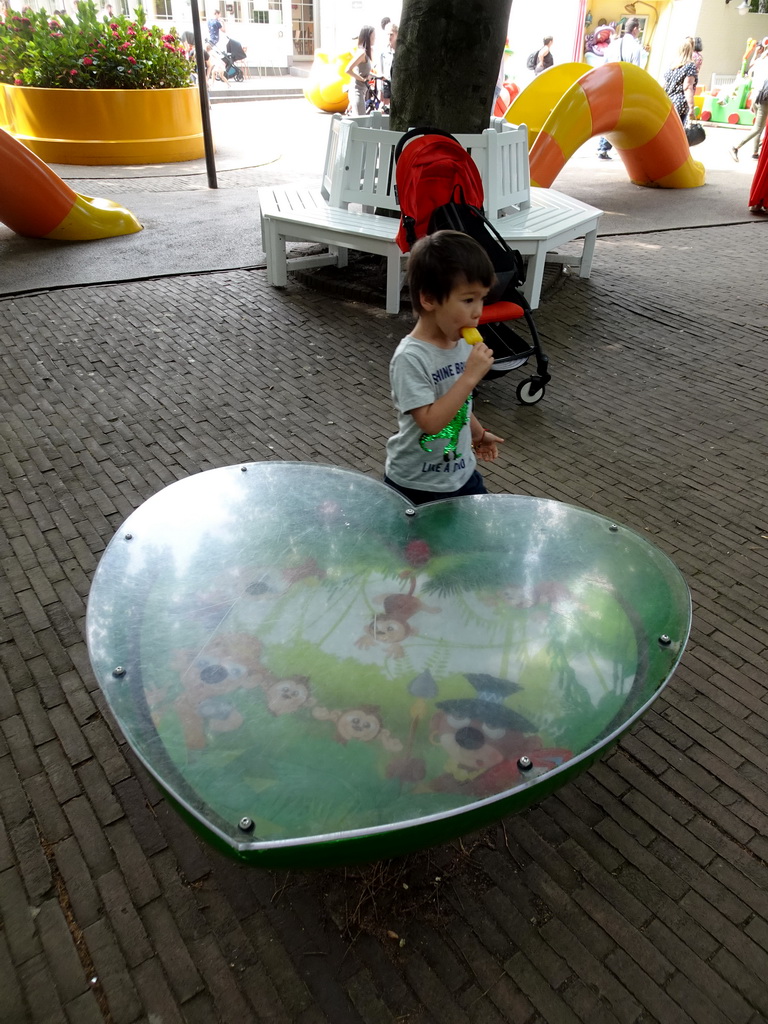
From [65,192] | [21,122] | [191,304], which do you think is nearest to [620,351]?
[191,304]

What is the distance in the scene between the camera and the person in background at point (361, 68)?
42.8 feet

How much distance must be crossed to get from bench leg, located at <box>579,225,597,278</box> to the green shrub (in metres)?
7.90

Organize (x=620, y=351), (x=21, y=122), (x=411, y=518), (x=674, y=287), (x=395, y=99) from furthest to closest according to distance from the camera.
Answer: (x=21, y=122), (x=674, y=287), (x=395, y=99), (x=620, y=351), (x=411, y=518)

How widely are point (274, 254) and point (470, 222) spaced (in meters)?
2.21

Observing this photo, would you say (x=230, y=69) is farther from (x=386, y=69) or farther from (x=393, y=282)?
(x=393, y=282)

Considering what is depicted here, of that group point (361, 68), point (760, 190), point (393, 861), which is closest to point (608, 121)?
point (760, 190)

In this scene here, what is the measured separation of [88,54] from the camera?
418 inches

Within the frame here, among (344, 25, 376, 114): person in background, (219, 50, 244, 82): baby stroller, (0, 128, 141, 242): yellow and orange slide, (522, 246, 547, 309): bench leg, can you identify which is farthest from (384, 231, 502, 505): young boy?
(219, 50, 244, 82): baby stroller

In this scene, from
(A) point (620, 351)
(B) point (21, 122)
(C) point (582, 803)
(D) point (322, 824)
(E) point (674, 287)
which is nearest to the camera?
(D) point (322, 824)

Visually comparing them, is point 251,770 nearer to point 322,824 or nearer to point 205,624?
point 322,824

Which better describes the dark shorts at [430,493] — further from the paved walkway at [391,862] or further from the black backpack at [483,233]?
the black backpack at [483,233]

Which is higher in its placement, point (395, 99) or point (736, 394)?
point (395, 99)

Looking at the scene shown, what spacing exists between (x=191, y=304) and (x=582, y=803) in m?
4.95

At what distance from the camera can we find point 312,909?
6.13 feet
